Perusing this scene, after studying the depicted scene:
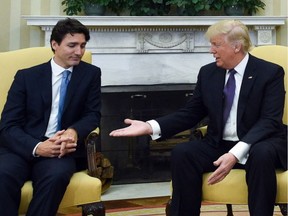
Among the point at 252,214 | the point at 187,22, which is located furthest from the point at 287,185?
the point at 187,22

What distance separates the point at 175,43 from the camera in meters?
3.48

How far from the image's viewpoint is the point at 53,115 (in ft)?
6.10

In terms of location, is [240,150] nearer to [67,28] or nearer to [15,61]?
[67,28]

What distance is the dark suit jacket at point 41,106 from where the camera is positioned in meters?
1.79

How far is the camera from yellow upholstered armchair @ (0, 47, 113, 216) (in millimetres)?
1579

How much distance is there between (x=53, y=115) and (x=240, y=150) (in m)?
0.87

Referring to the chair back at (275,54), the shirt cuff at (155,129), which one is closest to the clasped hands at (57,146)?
the shirt cuff at (155,129)

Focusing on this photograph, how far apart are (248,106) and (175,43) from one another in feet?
6.06

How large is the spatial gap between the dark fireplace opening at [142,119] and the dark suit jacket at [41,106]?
1.41 m

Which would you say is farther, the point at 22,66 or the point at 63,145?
the point at 22,66

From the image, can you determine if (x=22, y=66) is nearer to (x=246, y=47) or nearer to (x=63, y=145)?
(x=63, y=145)

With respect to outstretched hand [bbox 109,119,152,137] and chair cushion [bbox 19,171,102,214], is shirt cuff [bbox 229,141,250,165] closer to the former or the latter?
outstretched hand [bbox 109,119,152,137]

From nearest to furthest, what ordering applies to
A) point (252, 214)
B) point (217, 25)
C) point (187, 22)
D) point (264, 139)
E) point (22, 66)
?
point (252, 214) < point (264, 139) < point (217, 25) < point (22, 66) < point (187, 22)

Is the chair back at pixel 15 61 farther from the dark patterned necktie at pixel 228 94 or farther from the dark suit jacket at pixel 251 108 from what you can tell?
the dark patterned necktie at pixel 228 94
